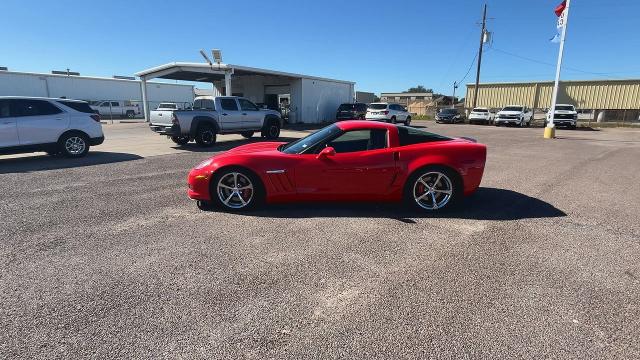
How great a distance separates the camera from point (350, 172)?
4887 millimetres

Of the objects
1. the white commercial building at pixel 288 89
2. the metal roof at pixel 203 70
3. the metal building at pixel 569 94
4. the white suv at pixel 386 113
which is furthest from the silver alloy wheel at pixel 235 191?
the metal building at pixel 569 94

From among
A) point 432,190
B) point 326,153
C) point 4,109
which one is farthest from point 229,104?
point 432,190

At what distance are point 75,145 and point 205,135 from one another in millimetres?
3897

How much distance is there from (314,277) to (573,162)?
9993mm

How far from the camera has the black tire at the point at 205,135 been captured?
41.3ft

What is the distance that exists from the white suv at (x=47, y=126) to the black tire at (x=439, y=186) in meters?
9.43

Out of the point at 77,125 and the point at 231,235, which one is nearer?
the point at 231,235

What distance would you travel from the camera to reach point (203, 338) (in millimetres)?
A: 2422

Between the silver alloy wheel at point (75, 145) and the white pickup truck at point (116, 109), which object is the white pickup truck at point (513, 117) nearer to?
the silver alloy wheel at point (75, 145)

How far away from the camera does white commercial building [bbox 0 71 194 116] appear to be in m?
32.8

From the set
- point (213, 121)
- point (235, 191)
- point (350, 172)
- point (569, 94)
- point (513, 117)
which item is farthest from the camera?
point (569, 94)

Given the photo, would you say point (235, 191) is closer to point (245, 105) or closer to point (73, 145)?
point (73, 145)

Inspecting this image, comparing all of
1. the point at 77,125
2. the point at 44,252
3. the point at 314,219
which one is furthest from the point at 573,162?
the point at 77,125

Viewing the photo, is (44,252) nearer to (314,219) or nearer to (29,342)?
(29,342)
